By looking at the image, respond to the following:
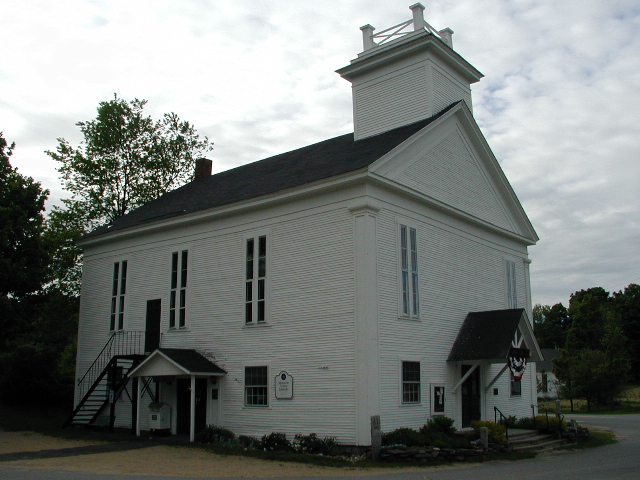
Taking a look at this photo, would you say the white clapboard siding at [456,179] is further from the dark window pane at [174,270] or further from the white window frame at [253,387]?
the dark window pane at [174,270]

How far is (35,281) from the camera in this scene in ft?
76.5

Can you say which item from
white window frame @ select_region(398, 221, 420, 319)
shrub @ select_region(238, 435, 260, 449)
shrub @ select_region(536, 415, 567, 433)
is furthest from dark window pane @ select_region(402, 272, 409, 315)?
shrub @ select_region(536, 415, 567, 433)

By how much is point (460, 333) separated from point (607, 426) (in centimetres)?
1186

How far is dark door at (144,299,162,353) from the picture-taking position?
2271 centimetres

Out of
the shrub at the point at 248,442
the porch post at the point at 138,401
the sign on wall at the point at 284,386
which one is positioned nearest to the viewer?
the sign on wall at the point at 284,386

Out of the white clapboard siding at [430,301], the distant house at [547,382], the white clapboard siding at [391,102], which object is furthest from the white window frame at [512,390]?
the distant house at [547,382]

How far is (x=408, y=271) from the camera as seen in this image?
18.6 meters

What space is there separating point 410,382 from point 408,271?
10.6 ft

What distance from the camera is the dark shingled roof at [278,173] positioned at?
1944 cm

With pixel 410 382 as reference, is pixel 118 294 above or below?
above


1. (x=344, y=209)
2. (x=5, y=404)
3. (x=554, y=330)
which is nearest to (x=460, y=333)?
(x=344, y=209)

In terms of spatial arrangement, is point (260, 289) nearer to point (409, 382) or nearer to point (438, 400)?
point (409, 382)

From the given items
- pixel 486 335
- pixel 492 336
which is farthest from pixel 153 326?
pixel 492 336

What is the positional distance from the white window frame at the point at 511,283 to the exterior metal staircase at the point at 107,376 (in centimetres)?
1392
